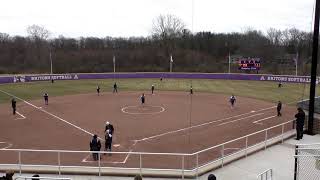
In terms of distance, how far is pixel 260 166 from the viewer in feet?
46.9

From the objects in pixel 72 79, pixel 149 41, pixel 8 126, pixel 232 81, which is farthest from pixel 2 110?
pixel 149 41

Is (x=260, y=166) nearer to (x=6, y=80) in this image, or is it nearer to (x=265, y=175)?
(x=265, y=175)

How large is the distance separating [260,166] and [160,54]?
8825 cm

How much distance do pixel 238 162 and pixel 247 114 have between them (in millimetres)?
A: 18986

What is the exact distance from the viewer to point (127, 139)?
24250mm

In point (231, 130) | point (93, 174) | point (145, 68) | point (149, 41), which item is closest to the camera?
point (93, 174)

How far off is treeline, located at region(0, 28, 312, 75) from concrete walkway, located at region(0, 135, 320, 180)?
63.1 metres

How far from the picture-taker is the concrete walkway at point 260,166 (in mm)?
13320

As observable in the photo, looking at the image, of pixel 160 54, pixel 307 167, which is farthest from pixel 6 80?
pixel 307 167

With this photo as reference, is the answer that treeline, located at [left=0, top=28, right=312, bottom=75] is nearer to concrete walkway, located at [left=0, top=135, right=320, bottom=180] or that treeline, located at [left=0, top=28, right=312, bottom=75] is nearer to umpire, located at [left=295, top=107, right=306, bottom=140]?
umpire, located at [left=295, top=107, right=306, bottom=140]

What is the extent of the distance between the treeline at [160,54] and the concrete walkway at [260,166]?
63.1 m

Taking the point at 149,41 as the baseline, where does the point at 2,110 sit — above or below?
below

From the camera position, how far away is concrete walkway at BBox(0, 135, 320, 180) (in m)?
13.3

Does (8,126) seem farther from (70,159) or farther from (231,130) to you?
(231,130)
